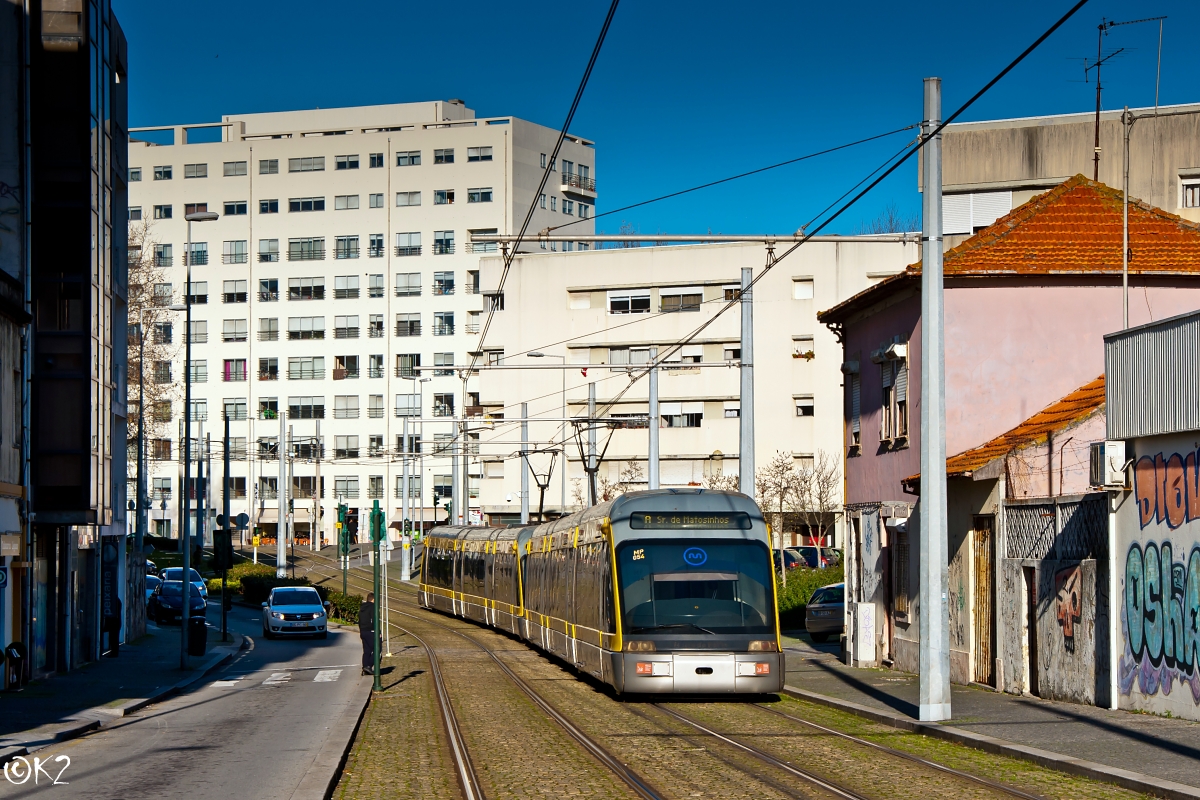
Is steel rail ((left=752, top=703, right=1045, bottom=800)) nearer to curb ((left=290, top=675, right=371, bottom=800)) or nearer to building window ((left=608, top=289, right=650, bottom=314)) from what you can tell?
curb ((left=290, top=675, right=371, bottom=800))

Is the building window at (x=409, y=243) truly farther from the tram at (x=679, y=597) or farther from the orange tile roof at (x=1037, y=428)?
the orange tile roof at (x=1037, y=428)

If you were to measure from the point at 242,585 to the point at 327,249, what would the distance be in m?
44.0

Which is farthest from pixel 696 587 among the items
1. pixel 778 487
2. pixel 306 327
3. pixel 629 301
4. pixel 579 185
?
pixel 579 185

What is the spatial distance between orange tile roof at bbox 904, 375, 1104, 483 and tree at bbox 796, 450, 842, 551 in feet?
148

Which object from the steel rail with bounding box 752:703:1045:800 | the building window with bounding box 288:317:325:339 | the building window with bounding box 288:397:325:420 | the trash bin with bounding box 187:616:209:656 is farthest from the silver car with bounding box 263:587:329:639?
the building window with bounding box 288:317:325:339

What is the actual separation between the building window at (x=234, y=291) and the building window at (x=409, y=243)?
11.8 meters

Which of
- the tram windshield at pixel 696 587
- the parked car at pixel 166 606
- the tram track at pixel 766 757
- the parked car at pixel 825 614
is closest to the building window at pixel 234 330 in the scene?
the parked car at pixel 166 606

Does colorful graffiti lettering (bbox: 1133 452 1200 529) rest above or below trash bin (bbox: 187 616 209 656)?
above

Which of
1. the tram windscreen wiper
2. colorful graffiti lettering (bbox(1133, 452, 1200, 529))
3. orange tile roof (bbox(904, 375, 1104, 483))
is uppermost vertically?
orange tile roof (bbox(904, 375, 1104, 483))

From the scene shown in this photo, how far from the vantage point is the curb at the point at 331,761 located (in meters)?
12.3

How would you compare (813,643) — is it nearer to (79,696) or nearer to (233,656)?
(233,656)

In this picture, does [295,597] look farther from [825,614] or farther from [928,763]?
[928,763]

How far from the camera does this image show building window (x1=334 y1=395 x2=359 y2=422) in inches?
4063

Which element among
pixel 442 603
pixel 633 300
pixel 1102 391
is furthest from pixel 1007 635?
pixel 633 300
